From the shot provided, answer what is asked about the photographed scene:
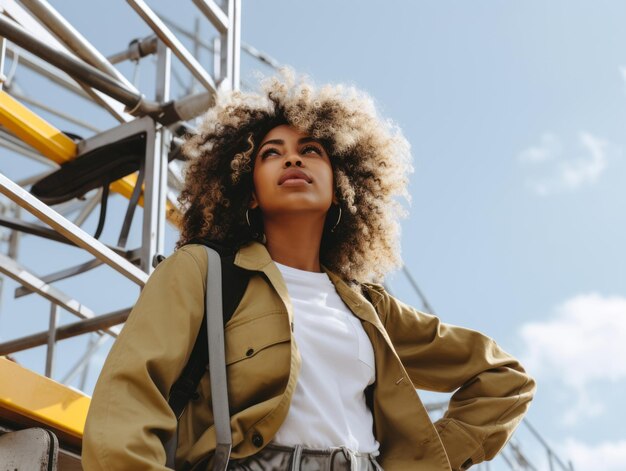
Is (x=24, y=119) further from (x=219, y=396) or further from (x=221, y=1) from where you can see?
(x=219, y=396)

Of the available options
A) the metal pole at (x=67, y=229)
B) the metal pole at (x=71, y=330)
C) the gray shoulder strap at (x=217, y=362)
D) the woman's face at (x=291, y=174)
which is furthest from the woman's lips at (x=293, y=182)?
the metal pole at (x=71, y=330)

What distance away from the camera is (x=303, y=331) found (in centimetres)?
241

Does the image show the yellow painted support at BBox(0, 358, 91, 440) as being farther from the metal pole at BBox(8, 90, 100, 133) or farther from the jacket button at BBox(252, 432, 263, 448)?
the metal pole at BBox(8, 90, 100, 133)

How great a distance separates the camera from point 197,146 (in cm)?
311

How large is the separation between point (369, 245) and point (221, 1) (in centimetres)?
268

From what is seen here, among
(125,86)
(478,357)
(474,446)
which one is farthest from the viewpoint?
(125,86)

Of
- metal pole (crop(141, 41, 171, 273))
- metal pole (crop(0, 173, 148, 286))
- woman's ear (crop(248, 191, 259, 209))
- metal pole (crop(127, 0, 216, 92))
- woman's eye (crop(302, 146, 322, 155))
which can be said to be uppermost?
metal pole (crop(127, 0, 216, 92))

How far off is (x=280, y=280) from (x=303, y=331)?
0.14 m

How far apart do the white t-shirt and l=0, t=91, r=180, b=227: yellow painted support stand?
1.93m

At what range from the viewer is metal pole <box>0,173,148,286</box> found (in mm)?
3477

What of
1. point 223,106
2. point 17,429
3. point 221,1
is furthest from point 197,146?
point 221,1

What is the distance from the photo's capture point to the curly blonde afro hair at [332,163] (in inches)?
113

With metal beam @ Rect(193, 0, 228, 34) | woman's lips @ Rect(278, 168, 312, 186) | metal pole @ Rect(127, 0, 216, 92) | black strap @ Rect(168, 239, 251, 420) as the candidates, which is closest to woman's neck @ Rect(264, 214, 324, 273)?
woman's lips @ Rect(278, 168, 312, 186)

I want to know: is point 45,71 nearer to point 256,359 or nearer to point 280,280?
point 280,280
